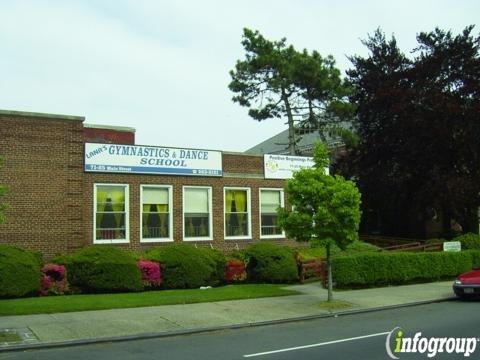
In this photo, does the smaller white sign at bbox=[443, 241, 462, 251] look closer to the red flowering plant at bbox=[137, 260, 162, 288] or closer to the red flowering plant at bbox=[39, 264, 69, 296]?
the red flowering plant at bbox=[137, 260, 162, 288]

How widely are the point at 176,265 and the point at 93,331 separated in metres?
8.09

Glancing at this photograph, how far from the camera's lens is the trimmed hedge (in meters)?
20.9

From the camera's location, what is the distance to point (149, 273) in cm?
1966

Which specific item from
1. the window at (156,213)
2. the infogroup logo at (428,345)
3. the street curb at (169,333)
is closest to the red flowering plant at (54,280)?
the window at (156,213)

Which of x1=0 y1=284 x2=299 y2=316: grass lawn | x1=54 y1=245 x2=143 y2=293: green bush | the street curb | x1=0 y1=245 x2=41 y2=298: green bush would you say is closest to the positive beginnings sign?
x1=54 y1=245 x2=143 y2=293: green bush

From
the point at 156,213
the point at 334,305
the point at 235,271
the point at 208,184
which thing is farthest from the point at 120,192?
the point at 334,305

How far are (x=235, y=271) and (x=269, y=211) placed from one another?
514 centimetres

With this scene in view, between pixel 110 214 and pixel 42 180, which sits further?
pixel 110 214

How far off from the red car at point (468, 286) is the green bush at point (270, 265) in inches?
261

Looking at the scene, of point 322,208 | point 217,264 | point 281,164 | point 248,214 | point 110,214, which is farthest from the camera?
point 281,164

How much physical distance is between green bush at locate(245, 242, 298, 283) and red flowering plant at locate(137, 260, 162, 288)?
13.5 ft

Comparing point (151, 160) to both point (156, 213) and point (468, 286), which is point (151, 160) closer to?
point (156, 213)

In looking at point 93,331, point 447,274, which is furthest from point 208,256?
point 447,274

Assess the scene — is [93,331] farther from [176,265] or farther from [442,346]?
[176,265]
